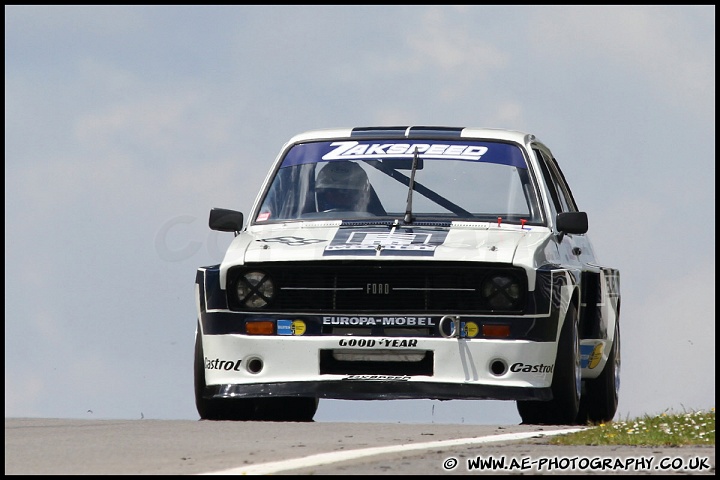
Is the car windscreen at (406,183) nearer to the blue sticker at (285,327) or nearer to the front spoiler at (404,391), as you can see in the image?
the blue sticker at (285,327)

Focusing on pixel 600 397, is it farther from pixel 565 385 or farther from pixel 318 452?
pixel 318 452

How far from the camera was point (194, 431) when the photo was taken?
354 inches

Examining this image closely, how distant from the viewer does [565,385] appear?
983cm

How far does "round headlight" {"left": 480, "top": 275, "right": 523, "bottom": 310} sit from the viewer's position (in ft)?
32.1

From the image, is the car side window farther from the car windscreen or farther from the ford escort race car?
the ford escort race car

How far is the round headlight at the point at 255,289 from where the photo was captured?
32.8 ft

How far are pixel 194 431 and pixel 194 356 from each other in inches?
50.1

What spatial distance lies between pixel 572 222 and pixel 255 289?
226cm

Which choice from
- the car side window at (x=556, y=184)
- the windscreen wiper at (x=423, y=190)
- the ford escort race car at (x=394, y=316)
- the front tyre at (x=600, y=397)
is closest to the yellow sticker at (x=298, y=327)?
the ford escort race car at (x=394, y=316)

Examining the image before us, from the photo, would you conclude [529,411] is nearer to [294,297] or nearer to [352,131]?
[294,297]

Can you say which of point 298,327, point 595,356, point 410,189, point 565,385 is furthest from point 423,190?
point 565,385

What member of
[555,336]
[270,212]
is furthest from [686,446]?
[270,212]

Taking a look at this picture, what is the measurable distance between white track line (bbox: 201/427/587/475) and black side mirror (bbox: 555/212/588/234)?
198 cm

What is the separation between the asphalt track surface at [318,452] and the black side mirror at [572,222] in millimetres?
1668
